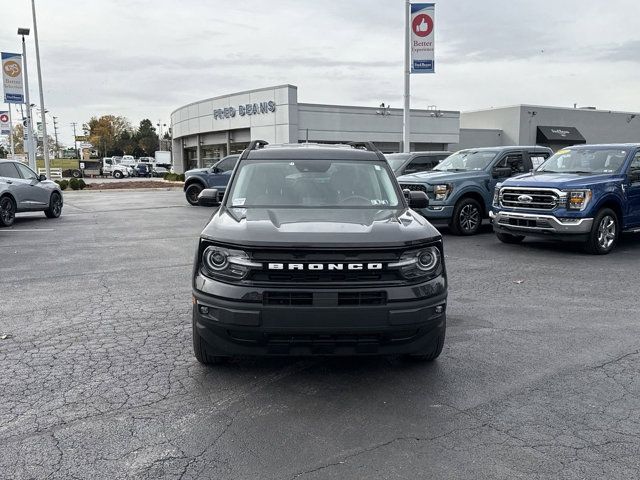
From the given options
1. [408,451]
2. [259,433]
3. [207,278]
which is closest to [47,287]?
[207,278]

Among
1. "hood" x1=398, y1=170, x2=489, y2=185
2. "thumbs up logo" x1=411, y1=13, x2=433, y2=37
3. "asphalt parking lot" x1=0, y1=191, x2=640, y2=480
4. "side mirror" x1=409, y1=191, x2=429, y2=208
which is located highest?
"thumbs up logo" x1=411, y1=13, x2=433, y2=37

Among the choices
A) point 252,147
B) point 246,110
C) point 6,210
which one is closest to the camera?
point 252,147

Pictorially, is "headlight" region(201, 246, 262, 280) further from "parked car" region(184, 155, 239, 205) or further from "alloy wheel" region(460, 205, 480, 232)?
"parked car" region(184, 155, 239, 205)

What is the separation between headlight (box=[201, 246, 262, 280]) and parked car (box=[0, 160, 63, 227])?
12.5 meters

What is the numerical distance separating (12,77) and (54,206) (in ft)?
58.1

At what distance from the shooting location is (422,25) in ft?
65.1

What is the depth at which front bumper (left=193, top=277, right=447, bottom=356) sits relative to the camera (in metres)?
3.65

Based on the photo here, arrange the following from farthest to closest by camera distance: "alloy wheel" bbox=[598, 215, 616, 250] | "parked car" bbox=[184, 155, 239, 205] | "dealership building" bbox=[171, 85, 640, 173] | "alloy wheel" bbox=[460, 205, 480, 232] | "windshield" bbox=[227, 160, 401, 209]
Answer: "dealership building" bbox=[171, 85, 640, 173] → "parked car" bbox=[184, 155, 239, 205] → "alloy wheel" bbox=[460, 205, 480, 232] → "alloy wheel" bbox=[598, 215, 616, 250] → "windshield" bbox=[227, 160, 401, 209]

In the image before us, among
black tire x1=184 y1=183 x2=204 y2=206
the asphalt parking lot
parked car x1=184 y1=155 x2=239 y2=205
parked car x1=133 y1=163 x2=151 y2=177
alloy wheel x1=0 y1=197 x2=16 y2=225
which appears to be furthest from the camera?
parked car x1=133 y1=163 x2=151 y2=177

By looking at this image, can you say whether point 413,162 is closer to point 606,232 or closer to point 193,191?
point 606,232

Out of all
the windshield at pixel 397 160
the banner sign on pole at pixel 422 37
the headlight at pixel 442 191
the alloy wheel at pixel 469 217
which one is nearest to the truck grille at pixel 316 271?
the headlight at pixel 442 191

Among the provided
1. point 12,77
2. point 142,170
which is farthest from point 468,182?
point 142,170

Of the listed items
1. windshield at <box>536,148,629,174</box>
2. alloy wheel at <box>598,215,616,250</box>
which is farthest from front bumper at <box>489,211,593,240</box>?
windshield at <box>536,148,629,174</box>

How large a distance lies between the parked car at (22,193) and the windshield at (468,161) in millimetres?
10959
